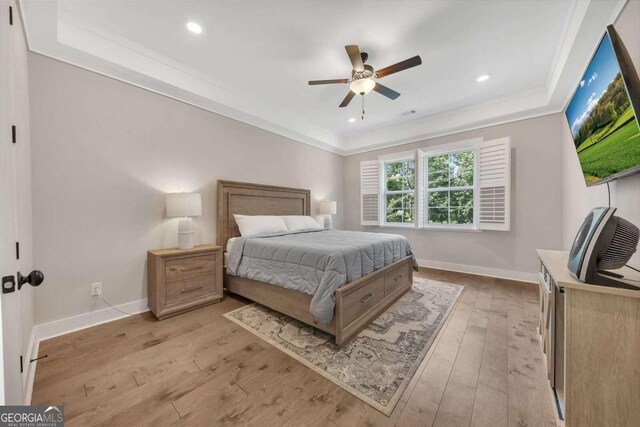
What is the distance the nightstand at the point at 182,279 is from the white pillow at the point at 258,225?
463 millimetres

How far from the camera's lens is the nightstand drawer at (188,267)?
2.47 m

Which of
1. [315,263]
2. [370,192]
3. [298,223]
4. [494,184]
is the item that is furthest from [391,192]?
[315,263]

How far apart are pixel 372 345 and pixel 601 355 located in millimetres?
1301

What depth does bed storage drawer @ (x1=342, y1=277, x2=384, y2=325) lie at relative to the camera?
2.00 metres

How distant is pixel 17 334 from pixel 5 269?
345 mm

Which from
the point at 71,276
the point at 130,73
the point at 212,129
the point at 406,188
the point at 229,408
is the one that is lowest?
the point at 229,408

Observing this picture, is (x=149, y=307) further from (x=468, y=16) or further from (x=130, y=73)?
(x=468, y=16)

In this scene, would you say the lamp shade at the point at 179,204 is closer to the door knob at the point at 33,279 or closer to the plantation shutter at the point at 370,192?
the door knob at the point at 33,279

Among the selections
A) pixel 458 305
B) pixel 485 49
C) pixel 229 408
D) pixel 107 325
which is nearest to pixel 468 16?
pixel 485 49

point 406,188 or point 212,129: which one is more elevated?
point 212,129

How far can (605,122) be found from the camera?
1.43 m

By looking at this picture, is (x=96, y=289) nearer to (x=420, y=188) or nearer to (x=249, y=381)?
(x=249, y=381)

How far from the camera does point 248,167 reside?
3664 millimetres

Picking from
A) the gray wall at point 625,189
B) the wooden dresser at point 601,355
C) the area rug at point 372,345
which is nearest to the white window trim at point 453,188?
the gray wall at point 625,189
